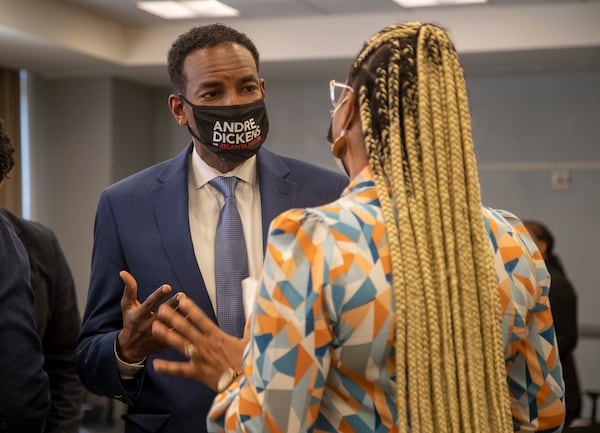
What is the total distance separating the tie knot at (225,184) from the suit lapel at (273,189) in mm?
66

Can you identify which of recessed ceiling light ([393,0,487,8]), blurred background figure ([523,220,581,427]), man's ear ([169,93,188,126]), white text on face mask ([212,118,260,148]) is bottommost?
blurred background figure ([523,220,581,427])

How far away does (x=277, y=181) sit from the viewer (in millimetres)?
2262

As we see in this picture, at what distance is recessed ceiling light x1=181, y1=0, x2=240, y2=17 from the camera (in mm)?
6738

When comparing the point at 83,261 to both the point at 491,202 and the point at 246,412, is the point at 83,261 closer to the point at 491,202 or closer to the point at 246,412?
the point at 491,202

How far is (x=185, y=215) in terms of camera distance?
2.18 meters

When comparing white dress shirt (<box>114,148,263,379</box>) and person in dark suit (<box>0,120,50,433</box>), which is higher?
white dress shirt (<box>114,148,263,379</box>)

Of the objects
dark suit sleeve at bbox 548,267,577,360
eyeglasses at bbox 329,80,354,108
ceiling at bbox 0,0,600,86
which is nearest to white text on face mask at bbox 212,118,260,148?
eyeglasses at bbox 329,80,354,108

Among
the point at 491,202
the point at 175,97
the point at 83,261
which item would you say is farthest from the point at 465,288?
the point at 83,261

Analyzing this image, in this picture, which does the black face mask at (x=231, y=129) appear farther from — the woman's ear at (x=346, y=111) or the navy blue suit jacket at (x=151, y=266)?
the woman's ear at (x=346, y=111)

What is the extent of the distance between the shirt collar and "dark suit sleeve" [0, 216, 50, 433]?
1.98 ft

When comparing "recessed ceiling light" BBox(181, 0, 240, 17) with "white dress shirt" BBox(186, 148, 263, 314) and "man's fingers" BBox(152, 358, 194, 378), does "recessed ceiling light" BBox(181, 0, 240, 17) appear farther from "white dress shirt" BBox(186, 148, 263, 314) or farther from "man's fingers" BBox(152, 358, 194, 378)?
"man's fingers" BBox(152, 358, 194, 378)

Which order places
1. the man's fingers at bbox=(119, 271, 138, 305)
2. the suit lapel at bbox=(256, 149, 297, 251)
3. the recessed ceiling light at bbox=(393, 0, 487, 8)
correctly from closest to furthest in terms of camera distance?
the man's fingers at bbox=(119, 271, 138, 305) → the suit lapel at bbox=(256, 149, 297, 251) → the recessed ceiling light at bbox=(393, 0, 487, 8)

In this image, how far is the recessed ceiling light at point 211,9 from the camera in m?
6.74

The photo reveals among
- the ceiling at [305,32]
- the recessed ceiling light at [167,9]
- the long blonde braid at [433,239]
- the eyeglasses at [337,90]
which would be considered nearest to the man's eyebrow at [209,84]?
the eyeglasses at [337,90]
